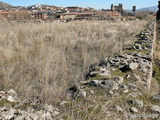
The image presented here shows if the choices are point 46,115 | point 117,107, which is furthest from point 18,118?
point 117,107

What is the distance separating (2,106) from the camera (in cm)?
199

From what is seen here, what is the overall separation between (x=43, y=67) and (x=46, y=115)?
5.21 ft

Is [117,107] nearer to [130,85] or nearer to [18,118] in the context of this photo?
[130,85]

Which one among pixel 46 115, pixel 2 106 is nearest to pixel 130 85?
pixel 46 115

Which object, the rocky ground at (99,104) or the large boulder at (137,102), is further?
the large boulder at (137,102)

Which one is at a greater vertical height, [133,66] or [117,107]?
[133,66]

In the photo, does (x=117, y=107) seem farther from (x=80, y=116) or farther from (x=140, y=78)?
(x=140, y=78)

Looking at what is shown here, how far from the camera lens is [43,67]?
3238 mm

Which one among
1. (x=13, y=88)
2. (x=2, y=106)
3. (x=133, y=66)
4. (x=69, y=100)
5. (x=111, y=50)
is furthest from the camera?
(x=111, y=50)

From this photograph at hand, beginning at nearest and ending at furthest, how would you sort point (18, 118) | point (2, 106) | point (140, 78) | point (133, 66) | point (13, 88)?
point (18, 118)
point (2, 106)
point (13, 88)
point (140, 78)
point (133, 66)

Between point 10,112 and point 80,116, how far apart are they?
0.76 meters

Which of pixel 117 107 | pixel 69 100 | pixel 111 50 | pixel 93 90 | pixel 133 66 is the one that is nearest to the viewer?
pixel 117 107

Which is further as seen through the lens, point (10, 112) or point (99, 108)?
point (99, 108)

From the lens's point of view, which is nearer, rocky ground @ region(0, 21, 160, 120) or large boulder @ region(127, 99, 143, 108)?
rocky ground @ region(0, 21, 160, 120)
